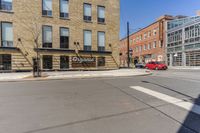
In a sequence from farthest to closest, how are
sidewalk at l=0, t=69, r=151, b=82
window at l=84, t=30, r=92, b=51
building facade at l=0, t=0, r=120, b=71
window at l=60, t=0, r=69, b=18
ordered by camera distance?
window at l=84, t=30, r=92, b=51 < window at l=60, t=0, r=69, b=18 < building facade at l=0, t=0, r=120, b=71 < sidewalk at l=0, t=69, r=151, b=82

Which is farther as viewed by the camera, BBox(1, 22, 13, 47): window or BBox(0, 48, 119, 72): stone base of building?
BBox(0, 48, 119, 72): stone base of building

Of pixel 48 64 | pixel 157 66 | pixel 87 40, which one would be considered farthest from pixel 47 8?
pixel 157 66

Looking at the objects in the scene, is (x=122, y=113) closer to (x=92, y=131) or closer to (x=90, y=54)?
(x=92, y=131)

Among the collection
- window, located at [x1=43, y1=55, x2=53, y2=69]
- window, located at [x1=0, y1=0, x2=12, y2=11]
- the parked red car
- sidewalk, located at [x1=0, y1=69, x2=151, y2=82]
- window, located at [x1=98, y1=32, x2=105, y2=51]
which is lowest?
sidewalk, located at [x1=0, y1=69, x2=151, y2=82]

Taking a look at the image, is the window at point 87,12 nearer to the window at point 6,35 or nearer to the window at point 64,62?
the window at point 64,62

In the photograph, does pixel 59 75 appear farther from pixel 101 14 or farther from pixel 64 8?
pixel 101 14

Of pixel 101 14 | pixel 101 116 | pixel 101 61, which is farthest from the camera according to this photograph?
pixel 101 14

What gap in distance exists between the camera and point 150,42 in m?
48.2

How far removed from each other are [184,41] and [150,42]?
1252 cm

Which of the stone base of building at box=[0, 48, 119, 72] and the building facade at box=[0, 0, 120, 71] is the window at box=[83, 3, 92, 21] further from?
the stone base of building at box=[0, 48, 119, 72]

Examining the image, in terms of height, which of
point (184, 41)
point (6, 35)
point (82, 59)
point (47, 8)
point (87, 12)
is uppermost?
point (87, 12)

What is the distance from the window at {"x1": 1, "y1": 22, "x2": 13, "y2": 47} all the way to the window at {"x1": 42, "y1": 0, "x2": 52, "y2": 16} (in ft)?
16.1

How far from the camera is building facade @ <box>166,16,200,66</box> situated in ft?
109

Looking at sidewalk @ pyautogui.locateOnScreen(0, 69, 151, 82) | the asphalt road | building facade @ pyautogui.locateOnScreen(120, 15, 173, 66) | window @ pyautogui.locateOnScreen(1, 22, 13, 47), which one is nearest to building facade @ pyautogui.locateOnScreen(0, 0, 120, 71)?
window @ pyautogui.locateOnScreen(1, 22, 13, 47)
